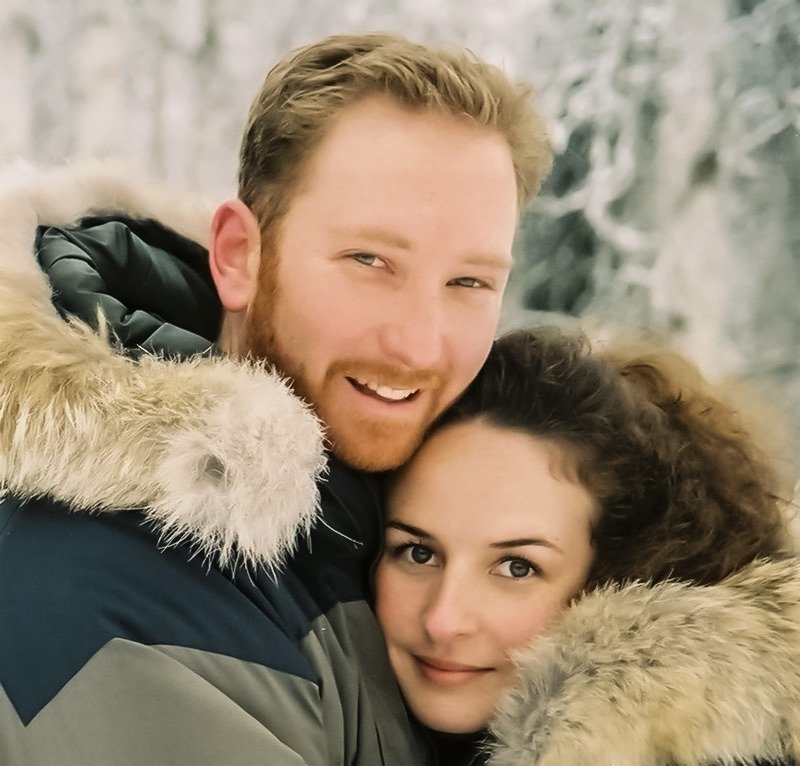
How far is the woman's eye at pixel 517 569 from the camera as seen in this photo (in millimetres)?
1071

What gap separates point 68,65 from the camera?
2.11 metres

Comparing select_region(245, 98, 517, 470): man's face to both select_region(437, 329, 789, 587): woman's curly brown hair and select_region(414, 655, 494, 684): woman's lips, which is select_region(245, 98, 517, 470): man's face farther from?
select_region(414, 655, 494, 684): woman's lips

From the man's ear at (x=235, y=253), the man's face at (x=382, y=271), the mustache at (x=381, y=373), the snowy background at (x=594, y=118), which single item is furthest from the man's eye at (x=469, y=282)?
the snowy background at (x=594, y=118)

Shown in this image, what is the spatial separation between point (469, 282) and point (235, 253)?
291mm

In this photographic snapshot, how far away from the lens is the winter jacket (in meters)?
0.78

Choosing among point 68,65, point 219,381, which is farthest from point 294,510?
point 68,65

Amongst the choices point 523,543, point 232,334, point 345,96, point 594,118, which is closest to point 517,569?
point 523,543

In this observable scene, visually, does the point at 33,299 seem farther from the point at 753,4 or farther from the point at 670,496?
the point at 753,4

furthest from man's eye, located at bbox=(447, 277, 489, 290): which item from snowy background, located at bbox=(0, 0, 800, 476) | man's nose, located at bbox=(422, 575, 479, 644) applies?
snowy background, located at bbox=(0, 0, 800, 476)

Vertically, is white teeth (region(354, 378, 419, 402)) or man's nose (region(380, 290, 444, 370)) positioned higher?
man's nose (region(380, 290, 444, 370))

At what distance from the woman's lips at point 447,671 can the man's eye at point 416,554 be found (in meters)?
0.11

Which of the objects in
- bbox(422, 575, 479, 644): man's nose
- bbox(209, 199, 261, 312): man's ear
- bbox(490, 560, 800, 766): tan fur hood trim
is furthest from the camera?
bbox(209, 199, 261, 312): man's ear

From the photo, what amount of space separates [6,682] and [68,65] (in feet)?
5.53

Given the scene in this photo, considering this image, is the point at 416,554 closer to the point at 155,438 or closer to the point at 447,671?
the point at 447,671
